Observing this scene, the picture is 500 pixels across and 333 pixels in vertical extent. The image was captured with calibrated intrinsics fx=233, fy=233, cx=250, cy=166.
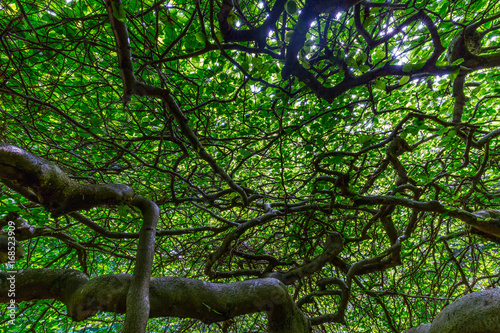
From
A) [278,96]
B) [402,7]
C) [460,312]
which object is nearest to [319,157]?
[278,96]

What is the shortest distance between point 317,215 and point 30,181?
338 centimetres

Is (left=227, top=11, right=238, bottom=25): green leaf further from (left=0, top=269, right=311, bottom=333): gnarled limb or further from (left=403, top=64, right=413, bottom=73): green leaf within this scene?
(left=0, top=269, right=311, bottom=333): gnarled limb

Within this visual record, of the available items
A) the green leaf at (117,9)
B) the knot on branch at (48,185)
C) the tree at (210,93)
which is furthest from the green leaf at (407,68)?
the knot on branch at (48,185)

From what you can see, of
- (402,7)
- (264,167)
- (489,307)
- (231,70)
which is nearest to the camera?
(402,7)

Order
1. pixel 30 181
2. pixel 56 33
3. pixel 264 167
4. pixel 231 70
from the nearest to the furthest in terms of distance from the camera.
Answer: pixel 30 181
pixel 56 33
pixel 231 70
pixel 264 167

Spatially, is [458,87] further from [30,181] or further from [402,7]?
[30,181]

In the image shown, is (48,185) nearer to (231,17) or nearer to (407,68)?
(231,17)

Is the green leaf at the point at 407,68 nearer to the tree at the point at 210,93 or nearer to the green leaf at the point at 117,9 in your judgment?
the tree at the point at 210,93

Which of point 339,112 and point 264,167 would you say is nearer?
point 339,112

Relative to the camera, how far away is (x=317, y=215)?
3670 millimetres

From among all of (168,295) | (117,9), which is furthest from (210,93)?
(168,295)

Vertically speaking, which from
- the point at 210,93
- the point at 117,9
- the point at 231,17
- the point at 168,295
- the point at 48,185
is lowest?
the point at 168,295

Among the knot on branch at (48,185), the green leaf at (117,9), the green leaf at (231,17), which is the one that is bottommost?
the knot on branch at (48,185)

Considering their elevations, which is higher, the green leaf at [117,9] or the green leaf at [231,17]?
the green leaf at [231,17]
